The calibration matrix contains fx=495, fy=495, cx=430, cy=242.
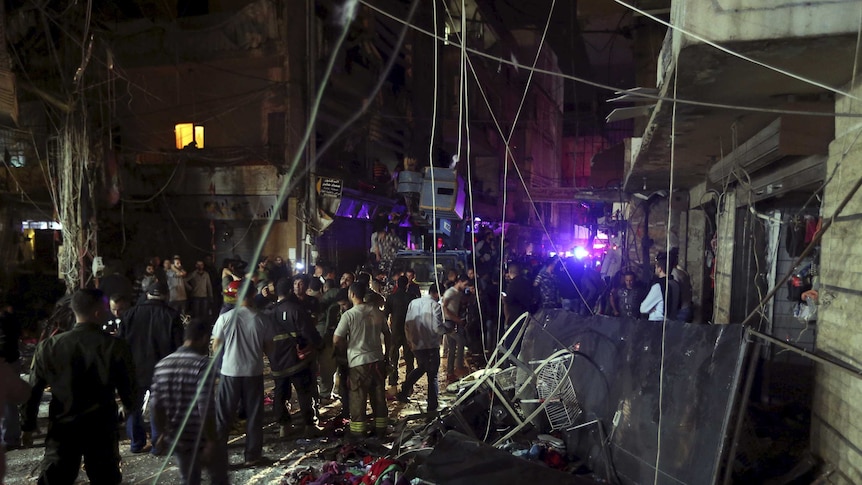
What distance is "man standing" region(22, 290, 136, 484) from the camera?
387 centimetres

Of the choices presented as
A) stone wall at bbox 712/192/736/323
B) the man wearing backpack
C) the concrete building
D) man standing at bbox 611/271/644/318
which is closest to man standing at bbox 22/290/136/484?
the concrete building

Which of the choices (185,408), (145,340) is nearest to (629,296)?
(185,408)

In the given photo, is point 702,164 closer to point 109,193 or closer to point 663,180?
point 663,180

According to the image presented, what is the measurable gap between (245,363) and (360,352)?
138cm

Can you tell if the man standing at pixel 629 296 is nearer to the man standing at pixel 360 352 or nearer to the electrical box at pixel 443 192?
the man standing at pixel 360 352

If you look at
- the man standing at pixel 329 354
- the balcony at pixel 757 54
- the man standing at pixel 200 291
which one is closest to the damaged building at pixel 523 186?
the balcony at pixel 757 54

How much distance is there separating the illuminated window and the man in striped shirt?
1442 centimetres

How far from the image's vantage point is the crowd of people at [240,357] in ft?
13.1

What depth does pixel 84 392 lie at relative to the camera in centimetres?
394

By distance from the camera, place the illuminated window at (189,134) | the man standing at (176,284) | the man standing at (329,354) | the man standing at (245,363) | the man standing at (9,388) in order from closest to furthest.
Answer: the man standing at (9,388) < the man standing at (245,363) < the man standing at (329,354) < the man standing at (176,284) < the illuminated window at (189,134)

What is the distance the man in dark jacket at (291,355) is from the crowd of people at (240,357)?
0.05 feet

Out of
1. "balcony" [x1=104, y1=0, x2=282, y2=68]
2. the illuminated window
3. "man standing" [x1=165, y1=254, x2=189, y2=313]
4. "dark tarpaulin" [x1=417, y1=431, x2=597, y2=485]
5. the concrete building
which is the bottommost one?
"dark tarpaulin" [x1=417, y1=431, x2=597, y2=485]

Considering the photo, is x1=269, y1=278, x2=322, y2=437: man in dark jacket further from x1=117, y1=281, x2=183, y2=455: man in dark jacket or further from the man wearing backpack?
the man wearing backpack

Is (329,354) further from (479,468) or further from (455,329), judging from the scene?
(479,468)
